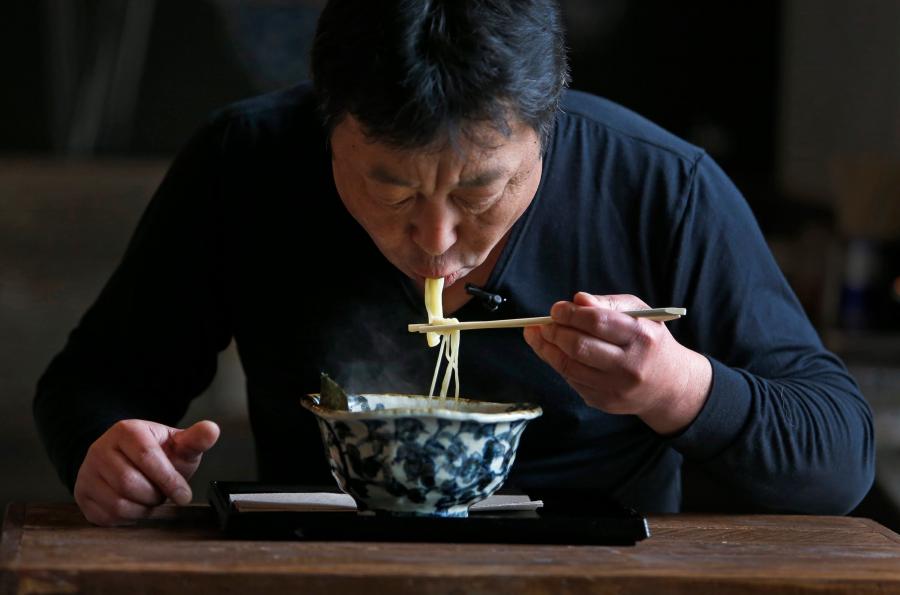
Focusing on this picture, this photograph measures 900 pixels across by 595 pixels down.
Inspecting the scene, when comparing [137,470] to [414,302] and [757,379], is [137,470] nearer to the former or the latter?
[414,302]

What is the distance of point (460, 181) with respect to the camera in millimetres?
1277

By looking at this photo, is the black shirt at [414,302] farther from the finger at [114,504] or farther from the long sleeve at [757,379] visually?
the finger at [114,504]

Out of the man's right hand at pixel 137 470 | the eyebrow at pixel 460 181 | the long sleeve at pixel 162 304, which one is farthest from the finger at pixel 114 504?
the eyebrow at pixel 460 181

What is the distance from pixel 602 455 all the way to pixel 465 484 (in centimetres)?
48

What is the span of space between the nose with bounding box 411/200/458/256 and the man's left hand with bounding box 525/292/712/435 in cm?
13

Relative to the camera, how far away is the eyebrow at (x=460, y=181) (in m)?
1.28

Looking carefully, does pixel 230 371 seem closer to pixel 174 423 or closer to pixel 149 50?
pixel 149 50

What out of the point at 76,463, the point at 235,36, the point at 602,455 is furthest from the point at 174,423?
the point at 235,36

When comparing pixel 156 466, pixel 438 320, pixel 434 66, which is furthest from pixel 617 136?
pixel 156 466

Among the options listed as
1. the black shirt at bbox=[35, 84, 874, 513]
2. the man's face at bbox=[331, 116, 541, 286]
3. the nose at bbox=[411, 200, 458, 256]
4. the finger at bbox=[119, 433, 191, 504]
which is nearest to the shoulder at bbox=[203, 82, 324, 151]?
the black shirt at bbox=[35, 84, 874, 513]

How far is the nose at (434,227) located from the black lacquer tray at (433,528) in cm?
30

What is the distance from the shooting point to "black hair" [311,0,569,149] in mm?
1221

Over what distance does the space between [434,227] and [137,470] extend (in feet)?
1.38

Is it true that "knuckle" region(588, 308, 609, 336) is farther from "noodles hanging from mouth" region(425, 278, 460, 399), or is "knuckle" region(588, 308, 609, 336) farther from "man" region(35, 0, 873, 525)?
"noodles hanging from mouth" region(425, 278, 460, 399)
